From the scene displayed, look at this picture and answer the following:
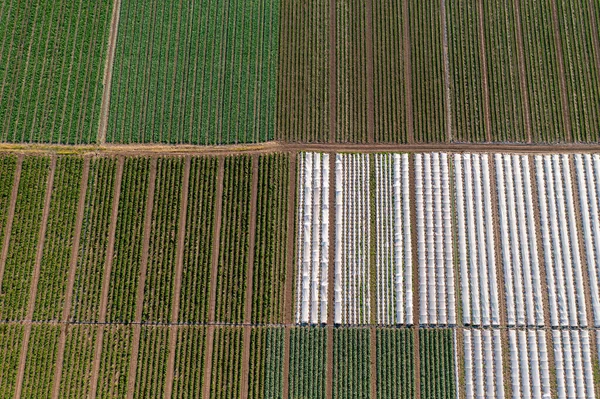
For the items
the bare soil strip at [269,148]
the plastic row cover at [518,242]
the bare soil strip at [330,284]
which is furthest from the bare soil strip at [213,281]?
the plastic row cover at [518,242]

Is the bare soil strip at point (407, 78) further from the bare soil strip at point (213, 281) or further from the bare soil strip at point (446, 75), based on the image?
the bare soil strip at point (213, 281)

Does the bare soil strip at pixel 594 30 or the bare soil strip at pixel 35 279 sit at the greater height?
the bare soil strip at pixel 594 30

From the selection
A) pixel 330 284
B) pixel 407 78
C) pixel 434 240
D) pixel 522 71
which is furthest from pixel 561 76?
pixel 330 284

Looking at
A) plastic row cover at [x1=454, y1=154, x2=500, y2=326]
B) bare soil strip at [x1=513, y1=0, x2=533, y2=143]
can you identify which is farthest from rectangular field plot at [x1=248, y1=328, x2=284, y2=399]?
bare soil strip at [x1=513, y1=0, x2=533, y2=143]

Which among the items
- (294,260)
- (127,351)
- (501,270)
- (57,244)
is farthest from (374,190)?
(57,244)

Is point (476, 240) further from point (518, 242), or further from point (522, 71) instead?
point (522, 71)

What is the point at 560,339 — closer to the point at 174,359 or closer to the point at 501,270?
the point at 501,270

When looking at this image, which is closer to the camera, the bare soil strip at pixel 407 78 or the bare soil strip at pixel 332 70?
the bare soil strip at pixel 407 78
